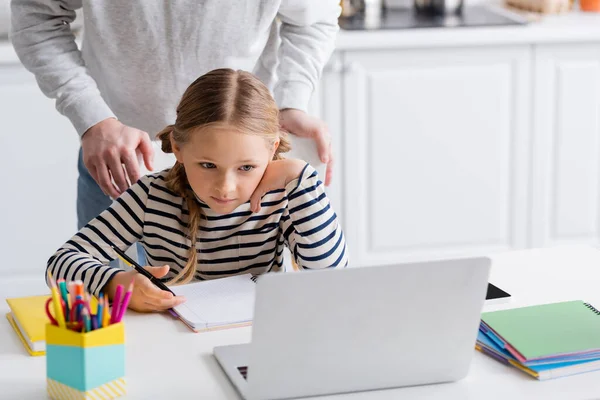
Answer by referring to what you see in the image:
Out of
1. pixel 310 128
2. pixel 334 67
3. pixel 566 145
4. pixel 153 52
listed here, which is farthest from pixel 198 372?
pixel 566 145

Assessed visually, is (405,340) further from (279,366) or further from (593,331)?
(593,331)

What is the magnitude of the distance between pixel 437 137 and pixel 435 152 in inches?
Result: 1.9

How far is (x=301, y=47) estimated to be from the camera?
188 cm

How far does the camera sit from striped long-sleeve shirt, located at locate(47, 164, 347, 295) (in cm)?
153

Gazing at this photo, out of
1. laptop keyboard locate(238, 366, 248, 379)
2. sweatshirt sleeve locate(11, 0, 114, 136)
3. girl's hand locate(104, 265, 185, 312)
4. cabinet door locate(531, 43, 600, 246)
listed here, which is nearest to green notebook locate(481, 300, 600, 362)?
laptop keyboard locate(238, 366, 248, 379)

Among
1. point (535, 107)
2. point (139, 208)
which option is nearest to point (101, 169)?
point (139, 208)

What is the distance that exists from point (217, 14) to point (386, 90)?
1232mm

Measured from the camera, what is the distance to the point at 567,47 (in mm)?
2979

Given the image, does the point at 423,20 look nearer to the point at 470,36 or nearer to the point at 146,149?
the point at 470,36

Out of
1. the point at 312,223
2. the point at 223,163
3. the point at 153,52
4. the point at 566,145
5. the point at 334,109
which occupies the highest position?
the point at 153,52

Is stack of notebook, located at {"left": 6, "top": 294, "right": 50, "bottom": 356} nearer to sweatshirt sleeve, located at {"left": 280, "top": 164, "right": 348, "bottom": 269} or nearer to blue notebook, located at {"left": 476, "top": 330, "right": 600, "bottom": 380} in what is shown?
sweatshirt sleeve, located at {"left": 280, "top": 164, "right": 348, "bottom": 269}

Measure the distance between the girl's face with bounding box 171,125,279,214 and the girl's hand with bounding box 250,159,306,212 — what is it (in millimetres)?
32

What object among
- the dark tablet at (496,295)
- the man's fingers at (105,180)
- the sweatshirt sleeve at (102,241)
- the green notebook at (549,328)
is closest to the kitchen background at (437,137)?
the man's fingers at (105,180)

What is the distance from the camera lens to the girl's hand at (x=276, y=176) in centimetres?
152
